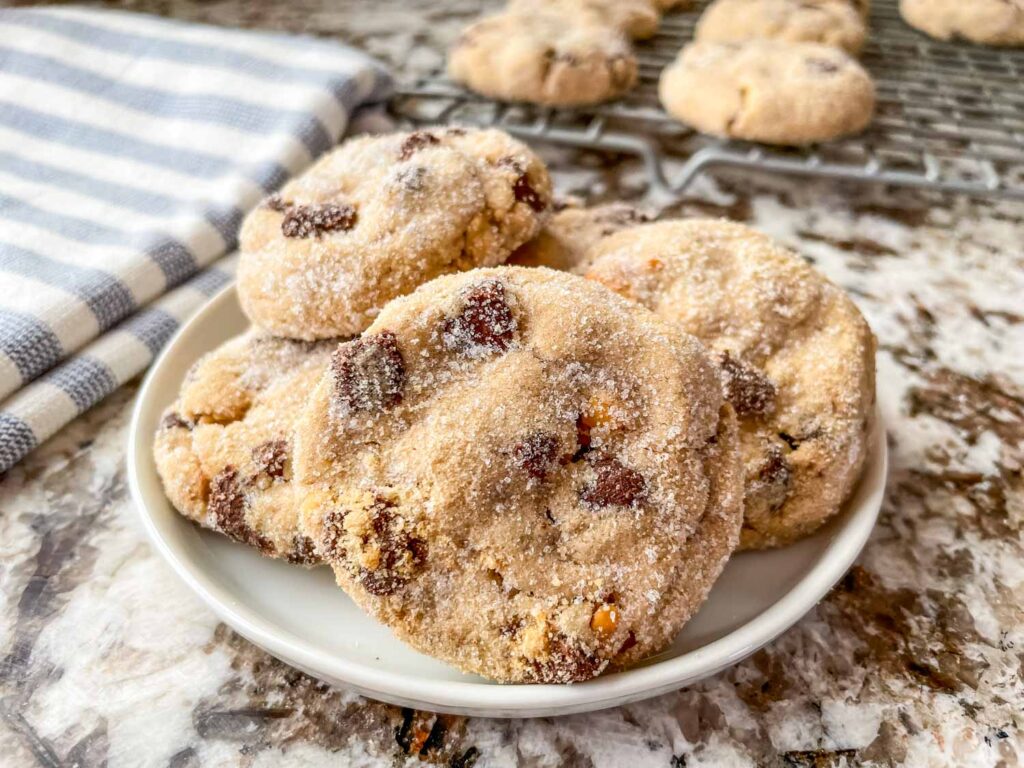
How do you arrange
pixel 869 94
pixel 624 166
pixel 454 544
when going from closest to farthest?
pixel 454 544 < pixel 869 94 < pixel 624 166

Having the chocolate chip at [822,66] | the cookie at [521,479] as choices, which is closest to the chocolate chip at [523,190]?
the cookie at [521,479]

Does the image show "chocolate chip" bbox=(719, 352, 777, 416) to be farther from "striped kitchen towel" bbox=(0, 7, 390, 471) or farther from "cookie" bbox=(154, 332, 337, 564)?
"striped kitchen towel" bbox=(0, 7, 390, 471)

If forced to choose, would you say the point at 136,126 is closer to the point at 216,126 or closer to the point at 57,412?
the point at 216,126

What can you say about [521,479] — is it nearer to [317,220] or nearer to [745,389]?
[745,389]

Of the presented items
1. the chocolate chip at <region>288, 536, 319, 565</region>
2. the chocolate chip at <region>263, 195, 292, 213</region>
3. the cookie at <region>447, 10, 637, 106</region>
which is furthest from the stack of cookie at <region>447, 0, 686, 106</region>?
the chocolate chip at <region>288, 536, 319, 565</region>

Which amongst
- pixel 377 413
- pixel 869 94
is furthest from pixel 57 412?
pixel 869 94

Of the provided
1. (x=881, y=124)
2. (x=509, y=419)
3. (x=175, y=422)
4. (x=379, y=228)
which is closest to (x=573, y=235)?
(x=379, y=228)
